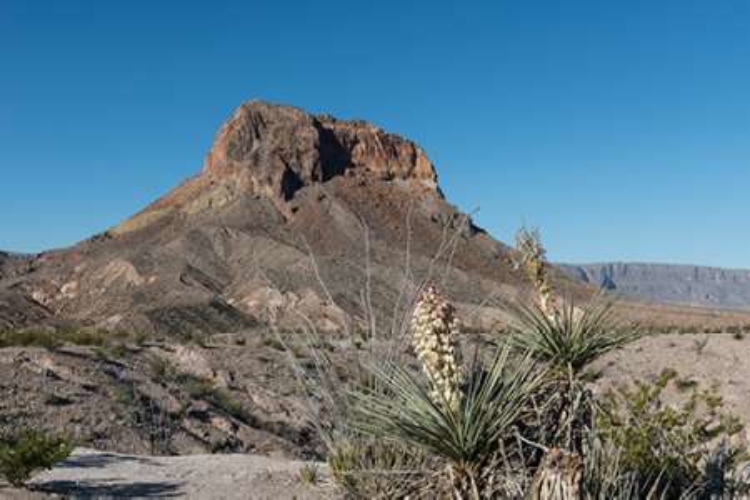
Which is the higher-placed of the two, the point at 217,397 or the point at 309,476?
the point at 217,397

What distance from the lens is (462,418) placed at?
134 inches

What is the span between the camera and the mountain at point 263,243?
4716 centimetres

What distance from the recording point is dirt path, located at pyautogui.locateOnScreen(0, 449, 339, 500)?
9.63 meters

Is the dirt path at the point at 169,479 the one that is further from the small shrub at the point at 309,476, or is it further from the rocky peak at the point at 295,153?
the rocky peak at the point at 295,153

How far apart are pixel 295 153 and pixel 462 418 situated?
67.9m

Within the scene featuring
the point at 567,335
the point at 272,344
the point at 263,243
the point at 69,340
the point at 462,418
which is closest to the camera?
the point at 462,418

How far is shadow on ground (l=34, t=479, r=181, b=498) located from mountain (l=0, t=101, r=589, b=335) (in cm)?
2880

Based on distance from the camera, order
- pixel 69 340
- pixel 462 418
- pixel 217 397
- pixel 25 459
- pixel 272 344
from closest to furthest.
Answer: pixel 462 418
pixel 25 459
pixel 217 397
pixel 69 340
pixel 272 344

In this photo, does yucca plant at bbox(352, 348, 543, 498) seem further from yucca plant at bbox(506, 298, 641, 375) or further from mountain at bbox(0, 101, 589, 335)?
mountain at bbox(0, 101, 589, 335)

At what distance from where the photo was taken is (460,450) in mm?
3445

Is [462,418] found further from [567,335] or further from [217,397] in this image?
[217,397]

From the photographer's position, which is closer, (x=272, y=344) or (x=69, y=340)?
(x=69, y=340)

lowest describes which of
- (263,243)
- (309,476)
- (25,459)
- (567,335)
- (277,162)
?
(309,476)

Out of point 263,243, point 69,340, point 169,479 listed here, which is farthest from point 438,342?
point 263,243
